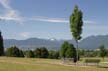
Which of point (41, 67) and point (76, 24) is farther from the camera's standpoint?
point (76, 24)

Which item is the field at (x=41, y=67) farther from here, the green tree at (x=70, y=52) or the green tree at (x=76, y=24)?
the green tree at (x=70, y=52)

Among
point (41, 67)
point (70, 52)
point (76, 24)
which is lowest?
point (41, 67)

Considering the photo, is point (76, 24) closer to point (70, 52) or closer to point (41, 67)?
point (41, 67)

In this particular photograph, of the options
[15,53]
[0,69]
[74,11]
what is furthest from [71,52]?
[0,69]

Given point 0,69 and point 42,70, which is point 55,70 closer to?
point 42,70

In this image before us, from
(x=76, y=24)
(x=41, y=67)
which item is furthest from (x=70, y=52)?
(x=41, y=67)

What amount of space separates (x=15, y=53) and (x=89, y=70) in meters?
55.9

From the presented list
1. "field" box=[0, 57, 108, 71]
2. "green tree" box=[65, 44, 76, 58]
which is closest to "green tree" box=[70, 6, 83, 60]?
"field" box=[0, 57, 108, 71]

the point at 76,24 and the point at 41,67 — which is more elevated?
the point at 76,24

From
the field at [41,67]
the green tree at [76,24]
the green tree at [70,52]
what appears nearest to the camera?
the field at [41,67]

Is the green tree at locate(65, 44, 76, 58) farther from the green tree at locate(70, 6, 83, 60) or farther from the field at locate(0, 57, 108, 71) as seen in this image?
the field at locate(0, 57, 108, 71)

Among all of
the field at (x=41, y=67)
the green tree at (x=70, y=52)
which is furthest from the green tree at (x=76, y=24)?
the green tree at (x=70, y=52)

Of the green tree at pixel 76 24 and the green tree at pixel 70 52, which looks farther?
the green tree at pixel 70 52

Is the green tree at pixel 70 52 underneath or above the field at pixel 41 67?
above
